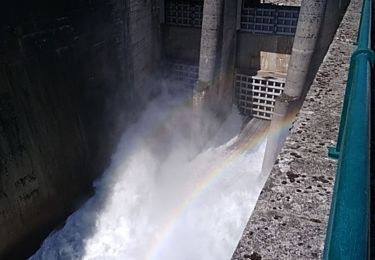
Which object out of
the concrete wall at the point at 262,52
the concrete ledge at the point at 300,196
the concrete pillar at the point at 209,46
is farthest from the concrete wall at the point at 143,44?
the concrete ledge at the point at 300,196

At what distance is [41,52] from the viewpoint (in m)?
7.29

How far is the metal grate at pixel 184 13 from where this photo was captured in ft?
35.7

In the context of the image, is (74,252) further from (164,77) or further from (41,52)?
(164,77)

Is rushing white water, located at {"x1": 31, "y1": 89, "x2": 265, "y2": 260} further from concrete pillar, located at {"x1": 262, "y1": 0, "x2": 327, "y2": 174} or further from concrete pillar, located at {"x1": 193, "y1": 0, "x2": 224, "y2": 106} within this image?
concrete pillar, located at {"x1": 262, "y1": 0, "x2": 327, "y2": 174}

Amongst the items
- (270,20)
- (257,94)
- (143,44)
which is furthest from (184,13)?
(257,94)

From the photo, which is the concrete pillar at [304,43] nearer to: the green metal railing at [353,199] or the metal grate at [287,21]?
the metal grate at [287,21]

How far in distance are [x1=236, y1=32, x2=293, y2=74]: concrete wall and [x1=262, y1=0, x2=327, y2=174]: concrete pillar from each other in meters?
1.49

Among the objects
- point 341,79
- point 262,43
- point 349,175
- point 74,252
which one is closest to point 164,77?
point 262,43

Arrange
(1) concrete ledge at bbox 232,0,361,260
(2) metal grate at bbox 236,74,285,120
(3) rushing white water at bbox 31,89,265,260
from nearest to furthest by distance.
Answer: (1) concrete ledge at bbox 232,0,361,260 → (3) rushing white water at bbox 31,89,265,260 → (2) metal grate at bbox 236,74,285,120

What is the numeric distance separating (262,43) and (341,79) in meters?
7.97

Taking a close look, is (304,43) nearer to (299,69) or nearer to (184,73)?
(299,69)

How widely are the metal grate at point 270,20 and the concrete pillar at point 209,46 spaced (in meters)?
1.44

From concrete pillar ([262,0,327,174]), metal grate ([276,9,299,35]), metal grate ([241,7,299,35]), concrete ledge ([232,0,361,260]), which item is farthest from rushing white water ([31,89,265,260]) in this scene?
concrete ledge ([232,0,361,260])

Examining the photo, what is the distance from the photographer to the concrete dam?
701 centimetres
